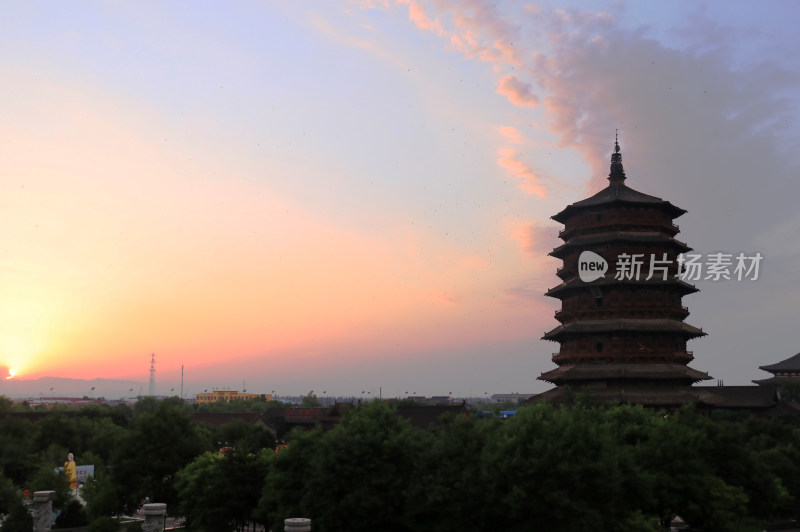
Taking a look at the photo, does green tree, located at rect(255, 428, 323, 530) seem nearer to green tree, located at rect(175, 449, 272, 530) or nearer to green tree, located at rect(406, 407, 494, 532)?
green tree, located at rect(175, 449, 272, 530)

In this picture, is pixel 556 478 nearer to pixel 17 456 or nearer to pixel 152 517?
pixel 152 517

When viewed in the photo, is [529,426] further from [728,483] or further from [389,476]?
[728,483]

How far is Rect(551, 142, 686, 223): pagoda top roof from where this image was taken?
53344mm

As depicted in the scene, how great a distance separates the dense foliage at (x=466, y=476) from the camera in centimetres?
2641

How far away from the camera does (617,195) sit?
5391 centimetres

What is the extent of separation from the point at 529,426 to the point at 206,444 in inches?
→ 883

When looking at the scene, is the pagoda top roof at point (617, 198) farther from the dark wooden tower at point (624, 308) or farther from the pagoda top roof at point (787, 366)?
the pagoda top roof at point (787, 366)

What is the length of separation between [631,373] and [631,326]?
3483mm

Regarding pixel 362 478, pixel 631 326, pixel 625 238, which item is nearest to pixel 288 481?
pixel 362 478

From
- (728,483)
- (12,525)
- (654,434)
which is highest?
(654,434)

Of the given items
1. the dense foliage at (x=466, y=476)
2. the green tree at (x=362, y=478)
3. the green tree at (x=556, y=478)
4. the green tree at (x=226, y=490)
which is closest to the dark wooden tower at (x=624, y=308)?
the dense foliage at (x=466, y=476)

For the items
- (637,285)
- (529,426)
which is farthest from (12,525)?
(637,285)

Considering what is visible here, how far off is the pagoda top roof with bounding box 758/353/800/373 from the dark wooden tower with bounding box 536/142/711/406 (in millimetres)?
53309

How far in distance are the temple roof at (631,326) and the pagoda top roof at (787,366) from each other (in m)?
53.5
